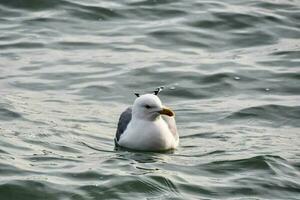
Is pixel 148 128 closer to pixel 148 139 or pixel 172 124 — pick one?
pixel 148 139

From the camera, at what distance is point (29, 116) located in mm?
12078

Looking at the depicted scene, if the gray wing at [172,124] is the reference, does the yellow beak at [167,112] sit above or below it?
Result: above

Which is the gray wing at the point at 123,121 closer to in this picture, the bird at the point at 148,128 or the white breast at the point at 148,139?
the bird at the point at 148,128

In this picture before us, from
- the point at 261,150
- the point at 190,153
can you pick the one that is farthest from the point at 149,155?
the point at 261,150

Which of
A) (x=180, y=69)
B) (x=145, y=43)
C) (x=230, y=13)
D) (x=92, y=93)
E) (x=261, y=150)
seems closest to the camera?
(x=261, y=150)

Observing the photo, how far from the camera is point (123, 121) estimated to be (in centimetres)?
1177

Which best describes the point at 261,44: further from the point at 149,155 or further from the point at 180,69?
the point at 149,155

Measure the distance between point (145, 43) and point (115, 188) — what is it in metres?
6.60

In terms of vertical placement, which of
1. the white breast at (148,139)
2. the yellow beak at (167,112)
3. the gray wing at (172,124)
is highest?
the yellow beak at (167,112)

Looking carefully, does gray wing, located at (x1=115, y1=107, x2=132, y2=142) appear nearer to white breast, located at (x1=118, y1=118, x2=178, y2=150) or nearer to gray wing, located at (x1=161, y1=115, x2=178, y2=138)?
white breast, located at (x1=118, y1=118, x2=178, y2=150)

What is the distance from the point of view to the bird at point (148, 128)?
446 inches

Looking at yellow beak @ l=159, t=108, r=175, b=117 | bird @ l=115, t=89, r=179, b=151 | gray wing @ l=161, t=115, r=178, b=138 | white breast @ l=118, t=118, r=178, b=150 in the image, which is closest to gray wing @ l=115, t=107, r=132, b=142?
bird @ l=115, t=89, r=179, b=151

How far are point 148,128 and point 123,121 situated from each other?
1.30ft

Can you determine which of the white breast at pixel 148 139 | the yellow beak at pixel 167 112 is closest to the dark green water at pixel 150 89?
the white breast at pixel 148 139
